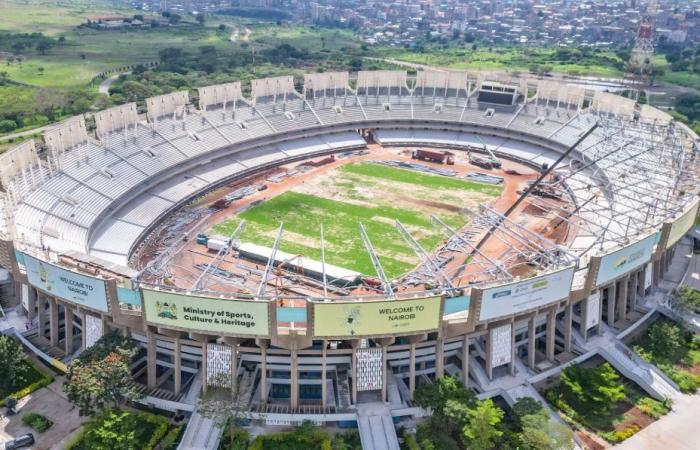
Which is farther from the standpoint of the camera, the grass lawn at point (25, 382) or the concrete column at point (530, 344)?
the concrete column at point (530, 344)

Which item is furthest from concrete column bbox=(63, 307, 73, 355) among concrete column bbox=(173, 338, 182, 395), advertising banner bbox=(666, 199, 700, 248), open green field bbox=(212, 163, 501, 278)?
advertising banner bbox=(666, 199, 700, 248)

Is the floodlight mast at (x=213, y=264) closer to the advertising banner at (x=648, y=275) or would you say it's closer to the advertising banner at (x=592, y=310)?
the advertising banner at (x=592, y=310)

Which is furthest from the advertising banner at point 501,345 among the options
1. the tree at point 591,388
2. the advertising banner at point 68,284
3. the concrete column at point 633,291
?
the advertising banner at point 68,284

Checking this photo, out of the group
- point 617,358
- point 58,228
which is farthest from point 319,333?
point 58,228

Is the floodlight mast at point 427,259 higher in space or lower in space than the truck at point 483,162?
higher

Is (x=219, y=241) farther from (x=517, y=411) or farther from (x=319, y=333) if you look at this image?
(x=517, y=411)

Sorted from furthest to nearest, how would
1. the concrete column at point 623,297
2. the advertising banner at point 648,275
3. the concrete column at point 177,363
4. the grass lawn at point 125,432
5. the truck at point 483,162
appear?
the truck at point 483,162
the advertising banner at point 648,275
the concrete column at point 623,297
the concrete column at point 177,363
the grass lawn at point 125,432

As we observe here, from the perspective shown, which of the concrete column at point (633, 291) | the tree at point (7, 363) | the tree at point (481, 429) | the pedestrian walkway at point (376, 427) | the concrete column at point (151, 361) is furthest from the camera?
the concrete column at point (633, 291)
